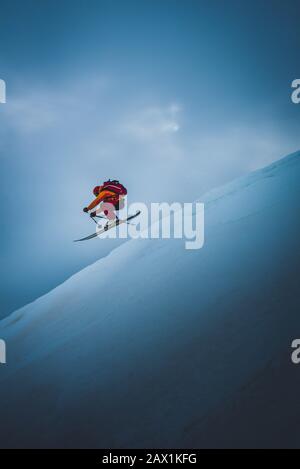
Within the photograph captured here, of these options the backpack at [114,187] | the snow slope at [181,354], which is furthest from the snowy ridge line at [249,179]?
the backpack at [114,187]

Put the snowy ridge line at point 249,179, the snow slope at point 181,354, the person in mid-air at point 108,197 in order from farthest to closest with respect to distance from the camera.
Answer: the snowy ridge line at point 249,179
the person in mid-air at point 108,197
the snow slope at point 181,354

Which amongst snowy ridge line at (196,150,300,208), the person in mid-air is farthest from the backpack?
snowy ridge line at (196,150,300,208)

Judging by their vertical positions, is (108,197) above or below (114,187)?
below

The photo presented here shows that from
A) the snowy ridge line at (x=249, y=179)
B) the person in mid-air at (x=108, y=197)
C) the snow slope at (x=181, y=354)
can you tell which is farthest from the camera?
the snowy ridge line at (x=249, y=179)

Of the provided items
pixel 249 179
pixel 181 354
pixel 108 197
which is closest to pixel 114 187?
pixel 108 197

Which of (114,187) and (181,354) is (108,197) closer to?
(114,187)

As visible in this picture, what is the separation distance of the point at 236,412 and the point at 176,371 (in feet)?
4.88

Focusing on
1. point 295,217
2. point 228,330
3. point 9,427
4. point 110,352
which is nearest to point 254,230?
point 295,217

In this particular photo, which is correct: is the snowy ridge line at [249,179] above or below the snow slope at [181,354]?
above

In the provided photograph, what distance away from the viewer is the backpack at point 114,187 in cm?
1088

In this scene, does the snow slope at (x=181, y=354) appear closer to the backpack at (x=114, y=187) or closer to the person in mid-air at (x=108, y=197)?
the person in mid-air at (x=108, y=197)

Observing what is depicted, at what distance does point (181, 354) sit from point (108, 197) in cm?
724

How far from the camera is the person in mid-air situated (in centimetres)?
1080

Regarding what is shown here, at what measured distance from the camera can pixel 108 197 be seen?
10852 millimetres
